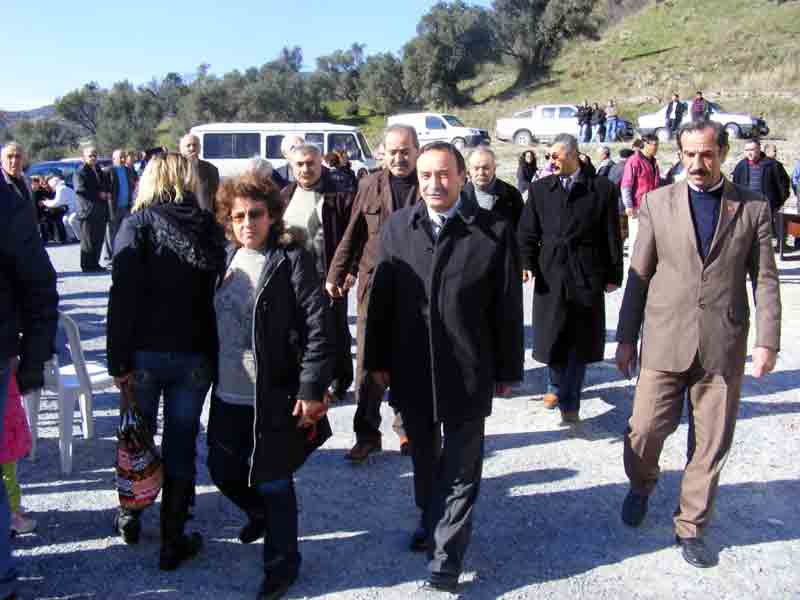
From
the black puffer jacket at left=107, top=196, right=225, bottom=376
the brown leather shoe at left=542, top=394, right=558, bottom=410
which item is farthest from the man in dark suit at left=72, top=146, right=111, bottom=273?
the black puffer jacket at left=107, top=196, right=225, bottom=376

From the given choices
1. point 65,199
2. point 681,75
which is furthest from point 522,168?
point 681,75

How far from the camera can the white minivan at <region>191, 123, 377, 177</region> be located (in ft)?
66.0

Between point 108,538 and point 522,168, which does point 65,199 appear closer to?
point 522,168

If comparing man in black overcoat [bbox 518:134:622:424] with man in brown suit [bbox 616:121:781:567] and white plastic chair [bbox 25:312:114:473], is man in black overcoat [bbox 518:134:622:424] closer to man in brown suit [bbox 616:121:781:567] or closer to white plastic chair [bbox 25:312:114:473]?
man in brown suit [bbox 616:121:781:567]

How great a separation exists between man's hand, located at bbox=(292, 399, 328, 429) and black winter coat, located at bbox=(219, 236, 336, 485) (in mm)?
22

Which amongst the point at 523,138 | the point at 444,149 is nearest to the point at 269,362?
the point at 444,149

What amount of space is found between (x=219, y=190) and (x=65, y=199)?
14634 mm

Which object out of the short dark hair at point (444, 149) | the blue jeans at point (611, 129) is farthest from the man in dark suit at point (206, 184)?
the blue jeans at point (611, 129)

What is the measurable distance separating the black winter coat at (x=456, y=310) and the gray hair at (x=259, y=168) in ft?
2.02

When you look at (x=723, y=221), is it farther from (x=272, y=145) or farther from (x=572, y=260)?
(x=272, y=145)

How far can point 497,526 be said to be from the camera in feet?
12.5

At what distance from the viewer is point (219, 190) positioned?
3143 mm

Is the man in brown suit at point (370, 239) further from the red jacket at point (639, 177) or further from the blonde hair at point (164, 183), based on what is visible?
the red jacket at point (639, 177)

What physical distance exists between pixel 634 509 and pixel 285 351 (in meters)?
1.97
